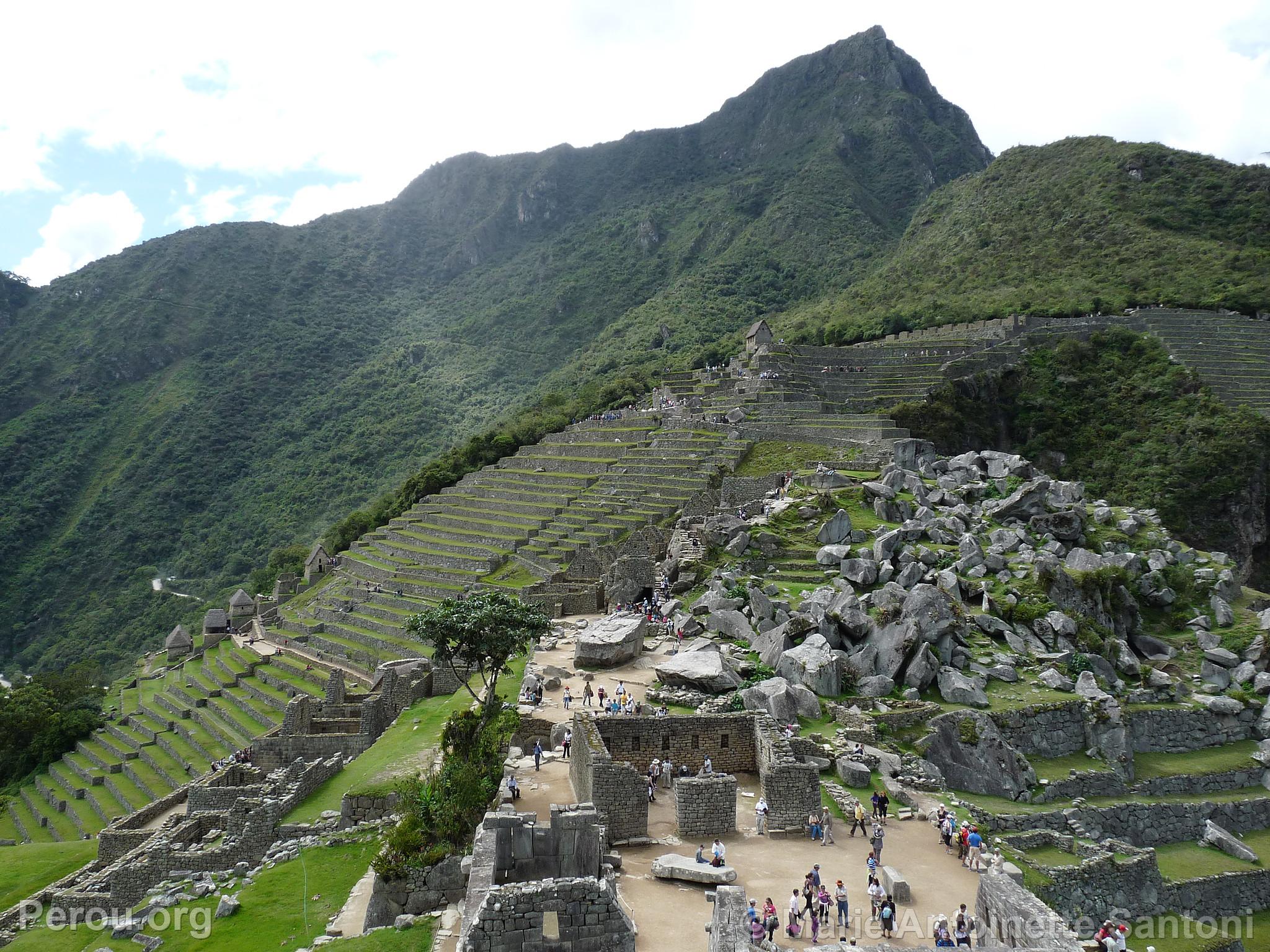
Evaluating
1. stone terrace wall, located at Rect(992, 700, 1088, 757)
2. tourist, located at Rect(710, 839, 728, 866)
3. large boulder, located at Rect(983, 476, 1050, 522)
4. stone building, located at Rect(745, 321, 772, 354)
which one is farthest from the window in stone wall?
stone building, located at Rect(745, 321, 772, 354)

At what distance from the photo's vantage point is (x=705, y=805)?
366 inches

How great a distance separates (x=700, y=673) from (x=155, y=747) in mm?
23303

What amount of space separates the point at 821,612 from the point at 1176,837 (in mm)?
7454

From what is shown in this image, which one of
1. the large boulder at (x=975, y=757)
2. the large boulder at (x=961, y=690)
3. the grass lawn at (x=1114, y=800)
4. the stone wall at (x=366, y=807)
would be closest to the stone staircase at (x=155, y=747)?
the stone wall at (x=366, y=807)

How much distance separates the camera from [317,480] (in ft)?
272

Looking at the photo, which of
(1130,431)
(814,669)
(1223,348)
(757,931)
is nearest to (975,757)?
(814,669)

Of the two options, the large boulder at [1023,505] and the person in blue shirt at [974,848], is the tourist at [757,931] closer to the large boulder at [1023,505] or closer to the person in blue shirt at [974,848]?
the person in blue shirt at [974,848]

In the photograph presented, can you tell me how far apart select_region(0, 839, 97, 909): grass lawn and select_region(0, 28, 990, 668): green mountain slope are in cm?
3951

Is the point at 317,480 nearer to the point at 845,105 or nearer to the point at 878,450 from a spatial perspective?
the point at 878,450

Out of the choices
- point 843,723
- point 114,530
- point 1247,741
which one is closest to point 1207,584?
point 1247,741

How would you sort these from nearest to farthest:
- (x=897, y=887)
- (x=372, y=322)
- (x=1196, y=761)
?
1. (x=897, y=887)
2. (x=1196, y=761)
3. (x=372, y=322)

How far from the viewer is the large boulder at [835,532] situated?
2183cm

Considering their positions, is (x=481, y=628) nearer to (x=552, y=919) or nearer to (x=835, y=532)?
(x=552, y=919)

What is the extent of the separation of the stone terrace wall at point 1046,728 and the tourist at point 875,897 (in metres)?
7.20
